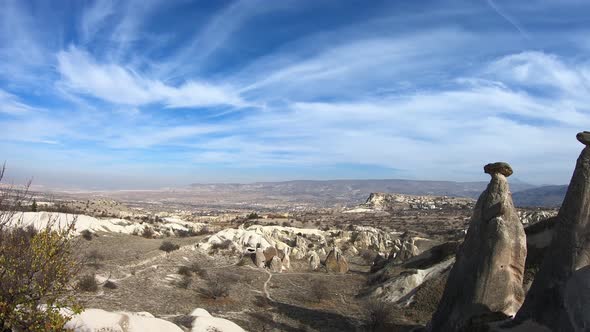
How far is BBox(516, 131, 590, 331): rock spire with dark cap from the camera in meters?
8.25

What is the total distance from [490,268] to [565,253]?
2169mm

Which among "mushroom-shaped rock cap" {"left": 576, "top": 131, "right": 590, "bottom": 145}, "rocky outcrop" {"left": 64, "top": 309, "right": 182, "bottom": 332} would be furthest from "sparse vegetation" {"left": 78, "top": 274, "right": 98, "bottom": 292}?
"mushroom-shaped rock cap" {"left": 576, "top": 131, "right": 590, "bottom": 145}

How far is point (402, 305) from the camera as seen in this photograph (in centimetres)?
1714

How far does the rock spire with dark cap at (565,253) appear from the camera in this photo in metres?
8.25

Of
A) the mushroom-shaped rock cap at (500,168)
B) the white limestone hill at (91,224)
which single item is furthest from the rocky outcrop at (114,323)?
the white limestone hill at (91,224)

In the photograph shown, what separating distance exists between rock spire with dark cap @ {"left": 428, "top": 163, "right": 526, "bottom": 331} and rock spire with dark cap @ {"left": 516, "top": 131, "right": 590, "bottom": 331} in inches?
57.5

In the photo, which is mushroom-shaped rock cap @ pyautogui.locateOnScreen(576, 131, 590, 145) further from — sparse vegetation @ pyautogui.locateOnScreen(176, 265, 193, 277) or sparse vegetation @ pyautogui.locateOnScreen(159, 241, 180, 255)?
sparse vegetation @ pyautogui.locateOnScreen(159, 241, 180, 255)

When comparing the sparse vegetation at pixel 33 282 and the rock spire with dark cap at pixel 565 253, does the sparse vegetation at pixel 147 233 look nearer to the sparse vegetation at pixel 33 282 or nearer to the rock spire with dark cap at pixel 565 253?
the sparse vegetation at pixel 33 282

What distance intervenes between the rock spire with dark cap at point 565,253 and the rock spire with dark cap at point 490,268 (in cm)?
146

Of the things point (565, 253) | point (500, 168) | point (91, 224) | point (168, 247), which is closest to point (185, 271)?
point (168, 247)

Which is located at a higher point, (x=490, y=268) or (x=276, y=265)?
(x=490, y=268)

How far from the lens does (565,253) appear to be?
8.51 metres

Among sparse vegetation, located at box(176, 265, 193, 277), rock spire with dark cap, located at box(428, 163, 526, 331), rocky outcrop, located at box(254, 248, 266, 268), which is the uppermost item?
rock spire with dark cap, located at box(428, 163, 526, 331)

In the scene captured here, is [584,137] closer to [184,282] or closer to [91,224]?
[184,282]
